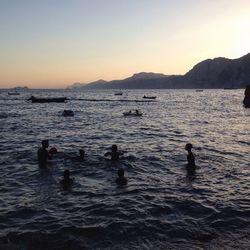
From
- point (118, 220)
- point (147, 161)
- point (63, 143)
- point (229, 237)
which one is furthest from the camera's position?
point (63, 143)

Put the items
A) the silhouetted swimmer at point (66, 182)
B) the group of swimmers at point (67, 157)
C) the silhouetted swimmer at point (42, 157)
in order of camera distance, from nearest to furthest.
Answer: the silhouetted swimmer at point (66, 182), the group of swimmers at point (67, 157), the silhouetted swimmer at point (42, 157)

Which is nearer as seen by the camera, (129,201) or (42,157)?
(129,201)

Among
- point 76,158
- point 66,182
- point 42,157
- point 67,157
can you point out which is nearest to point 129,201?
point 66,182

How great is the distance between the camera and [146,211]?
1611cm

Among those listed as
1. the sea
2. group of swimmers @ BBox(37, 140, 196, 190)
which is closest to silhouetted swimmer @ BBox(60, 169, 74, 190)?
group of swimmers @ BBox(37, 140, 196, 190)

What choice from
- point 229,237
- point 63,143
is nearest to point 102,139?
point 63,143

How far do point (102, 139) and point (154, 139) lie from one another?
540 centimetres

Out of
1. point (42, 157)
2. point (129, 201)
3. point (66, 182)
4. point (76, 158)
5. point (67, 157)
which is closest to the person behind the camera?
point (129, 201)

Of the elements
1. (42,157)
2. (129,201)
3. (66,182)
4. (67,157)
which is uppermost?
(42,157)

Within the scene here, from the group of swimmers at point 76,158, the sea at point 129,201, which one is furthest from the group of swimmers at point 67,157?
the sea at point 129,201

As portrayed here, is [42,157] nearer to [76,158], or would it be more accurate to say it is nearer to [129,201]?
[76,158]

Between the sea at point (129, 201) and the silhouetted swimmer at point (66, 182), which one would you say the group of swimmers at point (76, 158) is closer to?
the silhouetted swimmer at point (66, 182)

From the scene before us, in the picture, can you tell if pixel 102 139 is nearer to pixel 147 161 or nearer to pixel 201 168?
pixel 147 161

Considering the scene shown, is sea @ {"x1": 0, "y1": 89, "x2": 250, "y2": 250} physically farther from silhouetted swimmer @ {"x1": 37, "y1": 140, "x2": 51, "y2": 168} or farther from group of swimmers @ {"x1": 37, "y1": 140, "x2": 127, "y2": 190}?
silhouetted swimmer @ {"x1": 37, "y1": 140, "x2": 51, "y2": 168}
